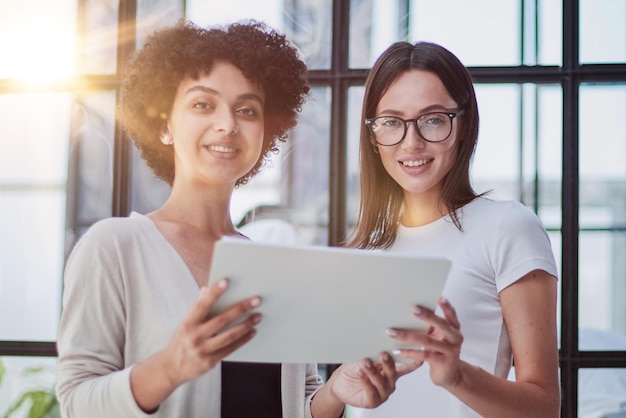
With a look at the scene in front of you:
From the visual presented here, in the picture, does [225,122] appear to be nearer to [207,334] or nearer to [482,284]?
[207,334]

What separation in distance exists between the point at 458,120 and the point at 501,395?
67 centimetres

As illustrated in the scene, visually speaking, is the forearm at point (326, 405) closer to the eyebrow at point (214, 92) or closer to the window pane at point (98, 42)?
the eyebrow at point (214, 92)

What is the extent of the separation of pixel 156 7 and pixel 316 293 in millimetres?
1880

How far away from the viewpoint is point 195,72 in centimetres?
159

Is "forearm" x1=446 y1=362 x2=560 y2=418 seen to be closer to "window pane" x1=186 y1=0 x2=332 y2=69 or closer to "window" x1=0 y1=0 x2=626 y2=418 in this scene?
"window" x1=0 y1=0 x2=626 y2=418

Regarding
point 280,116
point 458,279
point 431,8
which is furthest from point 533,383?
point 431,8

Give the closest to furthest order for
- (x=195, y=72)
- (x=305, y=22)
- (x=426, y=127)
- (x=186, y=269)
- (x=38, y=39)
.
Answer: (x=186, y=269) < (x=195, y=72) < (x=426, y=127) < (x=305, y=22) < (x=38, y=39)

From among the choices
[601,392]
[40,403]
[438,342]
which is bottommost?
[40,403]

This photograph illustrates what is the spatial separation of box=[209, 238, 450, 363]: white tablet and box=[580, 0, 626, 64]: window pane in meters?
1.75

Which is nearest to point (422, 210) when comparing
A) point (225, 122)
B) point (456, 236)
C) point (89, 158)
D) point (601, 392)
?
point (456, 236)

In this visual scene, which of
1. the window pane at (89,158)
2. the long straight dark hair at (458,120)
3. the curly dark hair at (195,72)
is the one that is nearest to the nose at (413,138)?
the long straight dark hair at (458,120)

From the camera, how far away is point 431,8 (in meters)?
2.62

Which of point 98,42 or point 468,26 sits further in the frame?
point 98,42

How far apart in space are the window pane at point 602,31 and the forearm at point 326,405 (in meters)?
1.66
